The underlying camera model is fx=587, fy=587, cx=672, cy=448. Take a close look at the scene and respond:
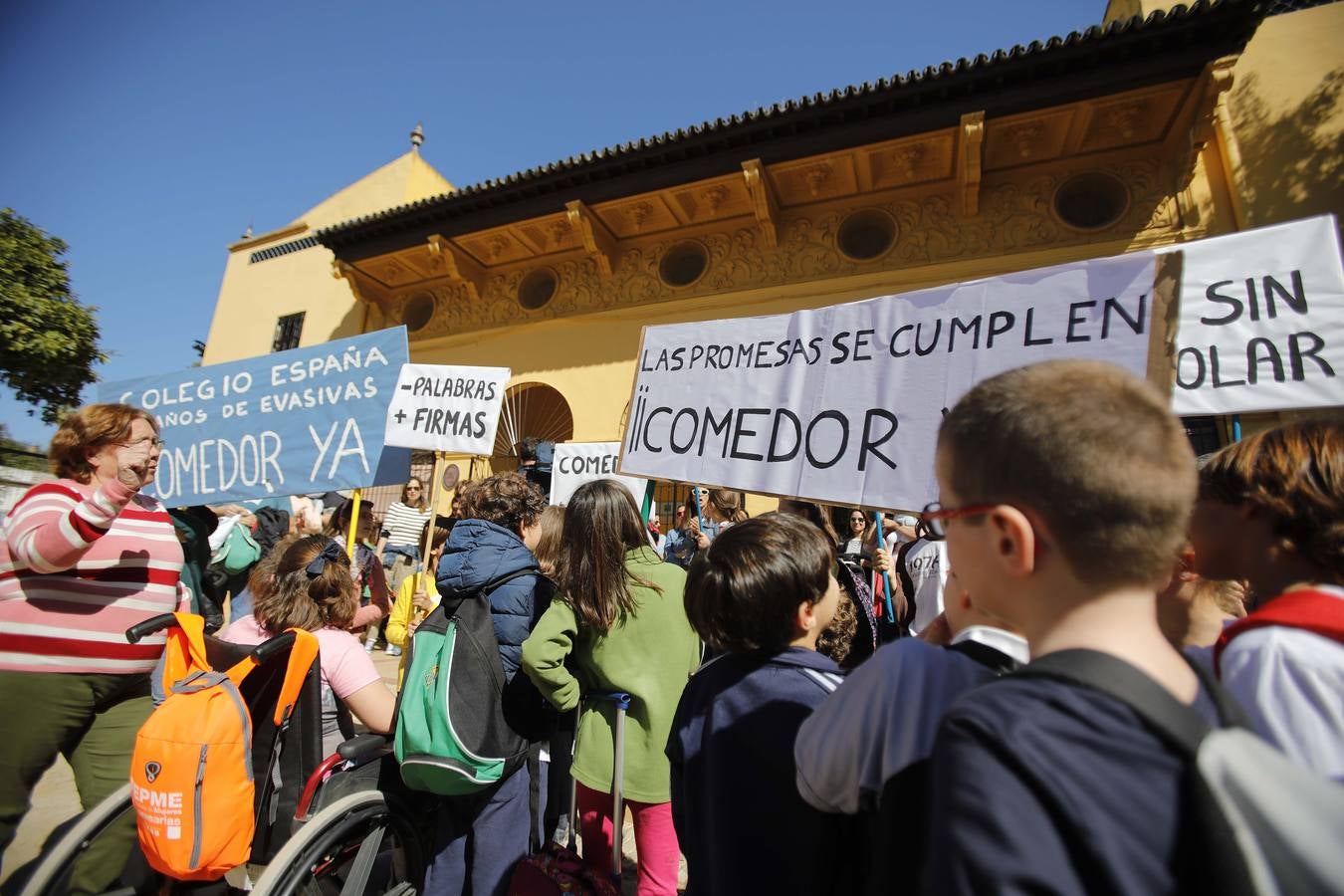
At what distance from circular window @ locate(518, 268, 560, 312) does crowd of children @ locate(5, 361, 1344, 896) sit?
320 inches

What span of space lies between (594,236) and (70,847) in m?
8.10

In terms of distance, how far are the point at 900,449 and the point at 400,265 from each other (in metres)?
10.4

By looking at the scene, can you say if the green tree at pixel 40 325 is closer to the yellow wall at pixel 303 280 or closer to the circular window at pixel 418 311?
the yellow wall at pixel 303 280

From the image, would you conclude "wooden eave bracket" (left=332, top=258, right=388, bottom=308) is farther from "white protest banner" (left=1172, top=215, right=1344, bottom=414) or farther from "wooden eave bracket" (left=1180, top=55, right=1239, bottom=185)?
"wooden eave bracket" (left=1180, top=55, right=1239, bottom=185)

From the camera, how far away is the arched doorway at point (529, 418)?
9.73 m

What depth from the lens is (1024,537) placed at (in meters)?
0.76

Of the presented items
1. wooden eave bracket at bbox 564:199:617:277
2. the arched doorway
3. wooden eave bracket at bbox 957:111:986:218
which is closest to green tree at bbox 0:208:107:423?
the arched doorway

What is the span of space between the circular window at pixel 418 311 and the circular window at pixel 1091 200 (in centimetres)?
962

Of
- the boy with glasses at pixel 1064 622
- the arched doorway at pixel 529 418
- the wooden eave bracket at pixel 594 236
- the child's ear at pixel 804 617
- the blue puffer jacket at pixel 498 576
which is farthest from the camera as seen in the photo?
the arched doorway at pixel 529 418

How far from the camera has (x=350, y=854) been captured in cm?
228

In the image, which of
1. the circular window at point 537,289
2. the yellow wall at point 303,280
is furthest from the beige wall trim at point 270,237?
the circular window at point 537,289

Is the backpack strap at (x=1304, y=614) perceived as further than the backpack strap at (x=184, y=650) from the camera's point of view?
No

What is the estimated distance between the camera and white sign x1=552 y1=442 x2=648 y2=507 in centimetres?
607

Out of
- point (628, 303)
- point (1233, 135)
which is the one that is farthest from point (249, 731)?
point (1233, 135)
